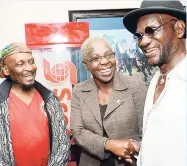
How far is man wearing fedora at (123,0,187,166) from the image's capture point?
4.06 ft

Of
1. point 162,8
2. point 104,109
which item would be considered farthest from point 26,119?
point 162,8

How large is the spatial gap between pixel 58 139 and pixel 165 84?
0.83 m

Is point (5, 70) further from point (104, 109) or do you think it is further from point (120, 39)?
point (120, 39)

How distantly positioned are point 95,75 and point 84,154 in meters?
0.53

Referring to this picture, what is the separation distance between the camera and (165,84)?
1.42m

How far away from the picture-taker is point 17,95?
6.29ft

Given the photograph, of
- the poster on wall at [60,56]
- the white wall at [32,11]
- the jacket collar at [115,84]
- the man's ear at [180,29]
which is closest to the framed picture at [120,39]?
the white wall at [32,11]

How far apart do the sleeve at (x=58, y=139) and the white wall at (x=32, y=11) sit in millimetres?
1047

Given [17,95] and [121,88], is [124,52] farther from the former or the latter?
[17,95]

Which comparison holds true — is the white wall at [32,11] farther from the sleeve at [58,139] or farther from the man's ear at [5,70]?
the sleeve at [58,139]

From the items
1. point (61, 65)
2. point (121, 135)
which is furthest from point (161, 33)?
point (61, 65)

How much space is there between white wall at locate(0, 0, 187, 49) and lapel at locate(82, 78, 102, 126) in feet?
3.40

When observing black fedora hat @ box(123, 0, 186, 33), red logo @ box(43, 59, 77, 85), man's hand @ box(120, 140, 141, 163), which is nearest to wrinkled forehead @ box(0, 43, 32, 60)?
red logo @ box(43, 59, 77, 85)

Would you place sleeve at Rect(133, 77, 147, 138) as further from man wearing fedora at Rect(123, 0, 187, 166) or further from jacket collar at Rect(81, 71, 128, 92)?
man wearing fedora at Rect(123, 0, 187, 166)
